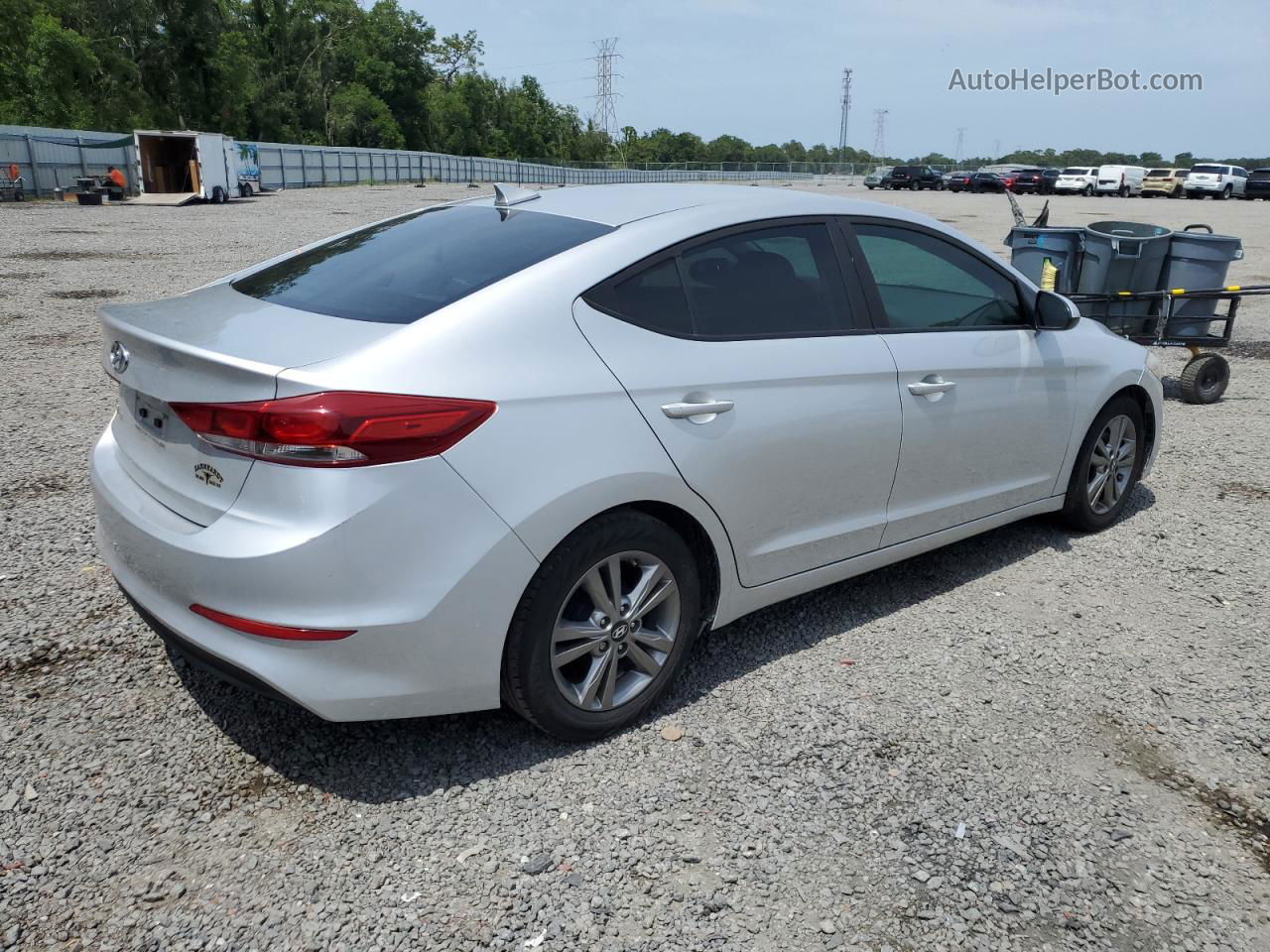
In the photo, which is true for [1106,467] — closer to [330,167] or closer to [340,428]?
[340,428]

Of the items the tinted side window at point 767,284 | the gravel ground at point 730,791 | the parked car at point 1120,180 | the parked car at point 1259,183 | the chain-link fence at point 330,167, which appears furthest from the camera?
the parked car at point 1120,180

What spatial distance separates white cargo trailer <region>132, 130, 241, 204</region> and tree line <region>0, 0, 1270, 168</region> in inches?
976

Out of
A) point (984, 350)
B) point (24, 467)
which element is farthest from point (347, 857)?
point (24, 467)

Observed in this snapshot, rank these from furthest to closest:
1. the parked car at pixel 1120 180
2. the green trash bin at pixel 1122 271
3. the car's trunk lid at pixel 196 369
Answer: the parked car at pixel 1120 180
the green trash bin at pixel 1122 271
the car's trunk lid at pixel 196 369

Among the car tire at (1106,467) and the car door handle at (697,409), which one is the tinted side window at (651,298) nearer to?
the car door handle at (697,409)

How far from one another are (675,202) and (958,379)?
1354mm

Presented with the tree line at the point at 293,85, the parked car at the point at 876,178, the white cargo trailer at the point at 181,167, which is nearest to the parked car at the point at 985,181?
the parked car at the point at 876,178

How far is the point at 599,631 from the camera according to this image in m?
3.07

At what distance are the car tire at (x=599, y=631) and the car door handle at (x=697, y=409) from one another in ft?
1.08

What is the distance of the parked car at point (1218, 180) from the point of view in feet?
172

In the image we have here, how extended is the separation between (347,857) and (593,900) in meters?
0.67

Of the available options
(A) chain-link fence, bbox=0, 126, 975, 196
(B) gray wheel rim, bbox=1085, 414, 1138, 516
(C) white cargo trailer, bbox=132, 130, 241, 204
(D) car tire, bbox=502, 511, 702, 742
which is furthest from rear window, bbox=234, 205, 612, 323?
(C) white cargo trailer, bbox=132, 130, 241, 204

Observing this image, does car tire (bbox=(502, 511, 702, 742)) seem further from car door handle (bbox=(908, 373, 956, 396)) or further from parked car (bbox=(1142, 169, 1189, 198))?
parked car (bbox=(1142, 169, 1189, 198))

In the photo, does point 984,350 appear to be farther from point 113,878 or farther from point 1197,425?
point 1197,425
